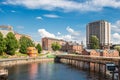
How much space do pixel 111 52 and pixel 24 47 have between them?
6427 cm

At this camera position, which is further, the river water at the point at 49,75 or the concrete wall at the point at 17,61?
the concrete wall at the point at 17,61

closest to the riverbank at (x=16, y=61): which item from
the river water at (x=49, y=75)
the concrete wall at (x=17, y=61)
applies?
the concrete wall at (x=17, y=61)

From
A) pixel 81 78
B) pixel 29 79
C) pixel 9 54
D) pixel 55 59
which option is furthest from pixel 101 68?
pixel 55 59

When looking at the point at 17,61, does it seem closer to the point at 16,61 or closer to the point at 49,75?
the point at 16,61

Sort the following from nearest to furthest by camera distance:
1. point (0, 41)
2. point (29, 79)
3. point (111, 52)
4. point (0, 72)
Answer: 1. point (0, 72)
2. point (29, 79)
3. point (0, 41)
4. point (111, 52)

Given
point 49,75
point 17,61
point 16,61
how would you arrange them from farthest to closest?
point 17,61, point 16,61, point 49,75

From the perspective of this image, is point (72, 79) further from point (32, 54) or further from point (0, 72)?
point (32, 54)

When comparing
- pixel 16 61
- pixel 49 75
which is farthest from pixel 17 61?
pixel 49 75

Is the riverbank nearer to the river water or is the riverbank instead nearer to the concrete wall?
the concrete wall

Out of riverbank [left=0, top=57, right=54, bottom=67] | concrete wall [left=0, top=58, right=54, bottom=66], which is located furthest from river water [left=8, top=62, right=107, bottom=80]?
concrete wall [left=0, top=58, right=54, bottom=66]

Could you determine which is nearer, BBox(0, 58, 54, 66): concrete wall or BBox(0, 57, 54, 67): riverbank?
BBox(0, 57, 54, 67): riverbank

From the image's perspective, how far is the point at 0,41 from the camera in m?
132

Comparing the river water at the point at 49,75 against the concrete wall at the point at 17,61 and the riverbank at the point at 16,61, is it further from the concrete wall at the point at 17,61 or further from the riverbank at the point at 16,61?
the concrete wall at the point at 17,61

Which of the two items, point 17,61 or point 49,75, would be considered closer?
point 49,75
